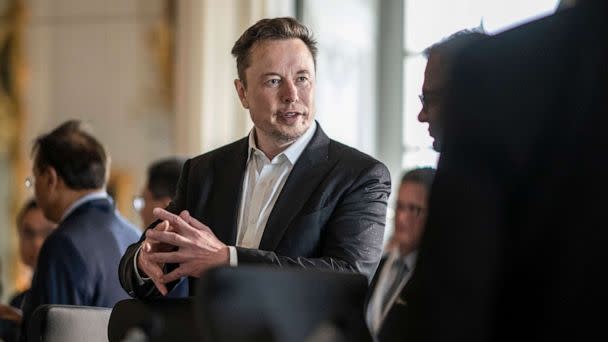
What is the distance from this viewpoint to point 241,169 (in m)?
3.15

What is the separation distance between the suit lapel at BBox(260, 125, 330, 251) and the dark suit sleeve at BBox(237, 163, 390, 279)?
9cm

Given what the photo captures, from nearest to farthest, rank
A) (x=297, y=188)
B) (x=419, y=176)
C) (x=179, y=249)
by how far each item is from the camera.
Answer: (x=419, y=176) < (x=179, y=249) < (x=297, y=188)

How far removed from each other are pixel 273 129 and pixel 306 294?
1.46 metres

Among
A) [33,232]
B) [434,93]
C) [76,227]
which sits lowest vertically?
[33,232]

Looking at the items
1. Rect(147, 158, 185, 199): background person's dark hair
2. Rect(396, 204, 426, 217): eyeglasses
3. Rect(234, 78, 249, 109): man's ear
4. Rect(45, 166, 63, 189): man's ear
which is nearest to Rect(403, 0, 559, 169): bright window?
Rect(147, 158, 185, 199): background person's dark hair

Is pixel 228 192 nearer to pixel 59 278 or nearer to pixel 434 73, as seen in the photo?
pixel 434 73

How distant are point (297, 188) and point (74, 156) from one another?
1.86 meters

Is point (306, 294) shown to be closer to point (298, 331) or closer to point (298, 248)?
point (298, 331)

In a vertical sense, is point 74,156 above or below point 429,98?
below

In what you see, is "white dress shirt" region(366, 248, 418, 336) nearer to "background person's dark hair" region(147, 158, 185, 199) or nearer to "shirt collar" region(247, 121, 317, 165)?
"shirt collar" region(247, 121, 317, 165)

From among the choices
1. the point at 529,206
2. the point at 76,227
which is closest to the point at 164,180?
the point at 76,227

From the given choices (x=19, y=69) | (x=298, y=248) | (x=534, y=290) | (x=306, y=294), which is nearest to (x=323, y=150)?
(x=298, y=248)

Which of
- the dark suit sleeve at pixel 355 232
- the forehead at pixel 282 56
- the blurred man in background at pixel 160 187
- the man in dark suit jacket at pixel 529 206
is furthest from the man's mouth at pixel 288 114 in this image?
the blurred man in background at pixel 160 187

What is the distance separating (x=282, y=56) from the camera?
124 inches
